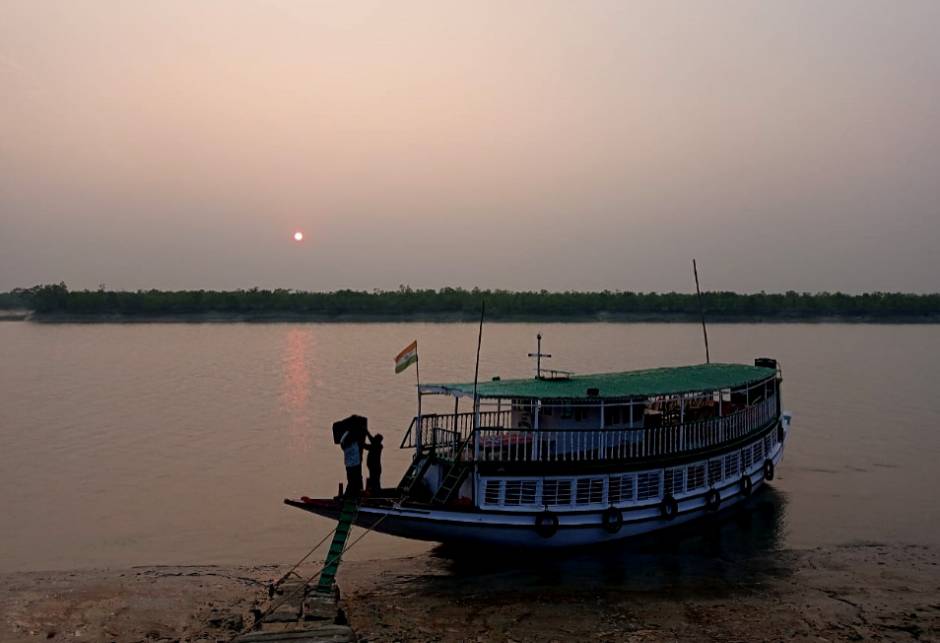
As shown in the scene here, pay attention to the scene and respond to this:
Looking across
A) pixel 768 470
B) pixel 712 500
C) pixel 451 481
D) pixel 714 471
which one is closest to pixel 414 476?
pixel 451 481

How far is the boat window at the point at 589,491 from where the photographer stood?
1775 centimetres

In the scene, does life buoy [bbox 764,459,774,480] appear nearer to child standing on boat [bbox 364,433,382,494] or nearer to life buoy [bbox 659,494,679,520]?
life buoy [bbox 659,494,679,520]

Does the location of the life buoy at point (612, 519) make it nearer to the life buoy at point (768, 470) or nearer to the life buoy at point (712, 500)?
the life buoy at point (712, 500)

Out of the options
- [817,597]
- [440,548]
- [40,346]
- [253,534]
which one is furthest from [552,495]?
[40,346]

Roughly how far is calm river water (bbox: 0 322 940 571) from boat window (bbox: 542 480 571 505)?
3.29 m

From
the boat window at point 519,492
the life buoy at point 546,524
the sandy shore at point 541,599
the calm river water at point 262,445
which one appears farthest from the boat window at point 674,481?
the boat window at point 519,492

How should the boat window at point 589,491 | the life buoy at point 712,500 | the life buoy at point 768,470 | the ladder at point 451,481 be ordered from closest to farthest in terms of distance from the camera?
1. the ladder at point 451,481
2. the boat window at point 589,491
3. the life buoy at point 712,500
4. the life buoy at point 768,470

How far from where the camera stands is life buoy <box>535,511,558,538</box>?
56.2 ft

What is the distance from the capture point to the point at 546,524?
17203 millimetres

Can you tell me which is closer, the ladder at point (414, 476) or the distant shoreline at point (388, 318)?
the ladder at point (414, 476)

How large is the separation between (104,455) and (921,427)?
105 feet

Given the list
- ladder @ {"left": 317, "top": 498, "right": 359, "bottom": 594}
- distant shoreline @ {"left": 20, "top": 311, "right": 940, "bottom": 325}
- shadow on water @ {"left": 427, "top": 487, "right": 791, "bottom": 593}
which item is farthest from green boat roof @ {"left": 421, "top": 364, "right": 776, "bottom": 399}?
distant shoreline @ {"left": 20, "top": 311, "right": 940, "bottom": 325}

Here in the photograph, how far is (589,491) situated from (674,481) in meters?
2.55

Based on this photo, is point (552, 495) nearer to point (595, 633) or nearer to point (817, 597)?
point (595, 633)
